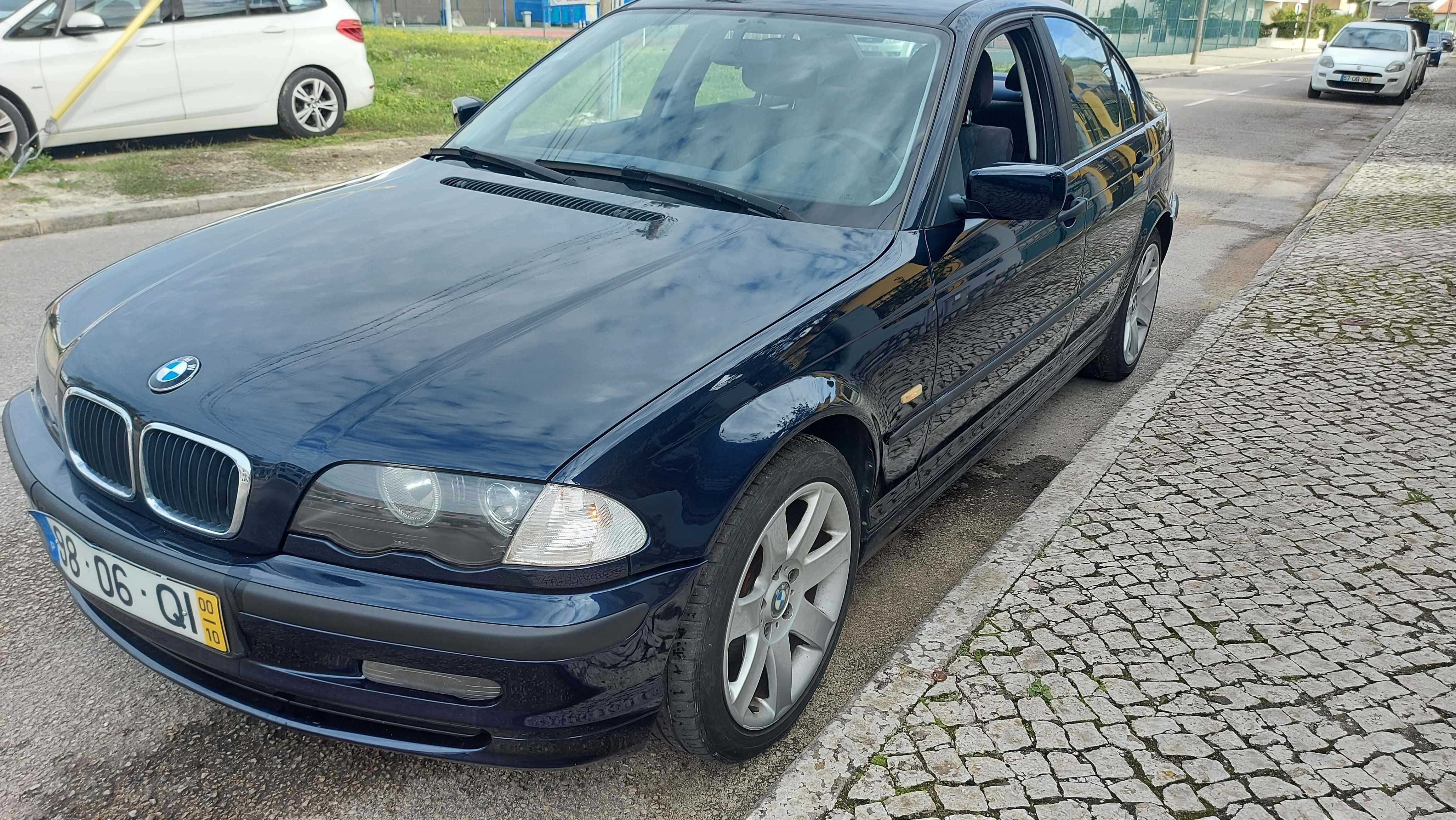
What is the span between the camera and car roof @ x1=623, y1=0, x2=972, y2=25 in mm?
3426

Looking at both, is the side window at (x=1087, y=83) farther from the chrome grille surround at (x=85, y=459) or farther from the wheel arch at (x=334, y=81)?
the wheel arch at (x=334, y=81)

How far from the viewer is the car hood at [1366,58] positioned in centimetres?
2275

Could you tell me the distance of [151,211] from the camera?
789 cm

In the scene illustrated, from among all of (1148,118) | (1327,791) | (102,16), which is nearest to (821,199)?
(1327,791)

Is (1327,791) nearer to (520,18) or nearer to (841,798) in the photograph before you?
(841,798)

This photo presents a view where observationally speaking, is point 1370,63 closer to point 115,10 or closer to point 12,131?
point 115,10

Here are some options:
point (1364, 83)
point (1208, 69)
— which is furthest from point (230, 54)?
point (1208, 69)

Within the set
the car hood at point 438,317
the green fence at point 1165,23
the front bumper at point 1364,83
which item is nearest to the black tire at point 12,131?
the car hood at point 438,317

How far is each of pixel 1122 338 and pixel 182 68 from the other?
824cm

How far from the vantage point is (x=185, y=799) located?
7.57ft

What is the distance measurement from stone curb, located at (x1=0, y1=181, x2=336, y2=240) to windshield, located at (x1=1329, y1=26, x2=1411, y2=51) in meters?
24.2

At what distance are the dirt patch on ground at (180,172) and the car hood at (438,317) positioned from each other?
5.44 m

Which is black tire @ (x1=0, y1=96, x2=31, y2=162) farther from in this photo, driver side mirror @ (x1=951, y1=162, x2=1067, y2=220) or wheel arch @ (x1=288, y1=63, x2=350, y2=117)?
driver side mirror @ (x1=951, y1=162, x2=1067, y2=220)

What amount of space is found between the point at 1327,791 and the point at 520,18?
43.9 m
